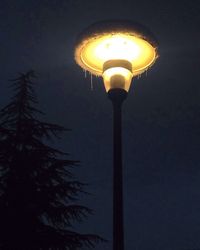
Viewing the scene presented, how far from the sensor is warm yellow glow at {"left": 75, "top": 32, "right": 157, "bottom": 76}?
4871 millimetres

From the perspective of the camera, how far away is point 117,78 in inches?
190

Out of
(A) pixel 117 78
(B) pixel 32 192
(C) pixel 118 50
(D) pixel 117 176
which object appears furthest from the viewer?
(B) pixel 32 192

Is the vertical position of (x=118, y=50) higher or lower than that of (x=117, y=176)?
higher

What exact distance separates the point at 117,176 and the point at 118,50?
→ 4.91 ft

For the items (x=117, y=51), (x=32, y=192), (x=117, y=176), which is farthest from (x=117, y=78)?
(x=32, y=192)

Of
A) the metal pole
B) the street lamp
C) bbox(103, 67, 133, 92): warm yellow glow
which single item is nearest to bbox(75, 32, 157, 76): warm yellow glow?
the street lamp

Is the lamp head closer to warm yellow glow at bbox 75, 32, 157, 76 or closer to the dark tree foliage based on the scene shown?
warm yellow glow at bbox 75, 32, 157, 76

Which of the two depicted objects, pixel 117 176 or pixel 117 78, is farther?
pixel 117 78

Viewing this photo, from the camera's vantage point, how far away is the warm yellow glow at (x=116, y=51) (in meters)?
4.87

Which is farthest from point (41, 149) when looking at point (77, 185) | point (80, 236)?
point (80, 236)

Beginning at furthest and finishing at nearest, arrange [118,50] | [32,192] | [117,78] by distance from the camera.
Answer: [32,192] → [118,50] → [117,78]

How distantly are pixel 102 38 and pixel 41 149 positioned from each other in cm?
678

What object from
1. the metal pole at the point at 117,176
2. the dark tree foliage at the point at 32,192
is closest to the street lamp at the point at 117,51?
the metal pole at the point at 117,176

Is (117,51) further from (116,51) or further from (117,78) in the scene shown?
(117,78)
